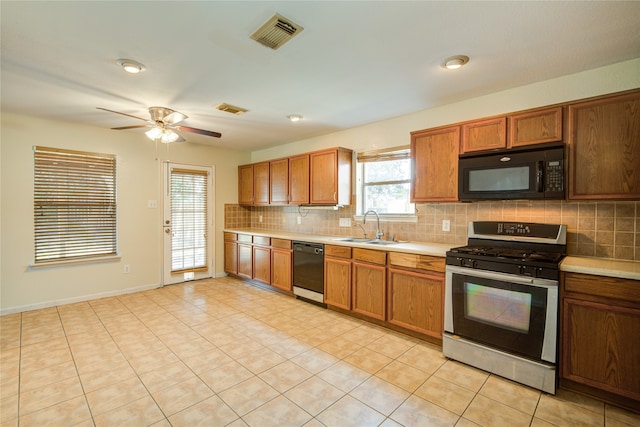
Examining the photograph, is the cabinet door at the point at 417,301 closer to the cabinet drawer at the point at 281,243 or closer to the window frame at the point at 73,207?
the cabinet drawer at the point at 281,243

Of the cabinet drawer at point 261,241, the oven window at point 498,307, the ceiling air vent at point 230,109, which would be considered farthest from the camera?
the cabinet drawer at point 261,241

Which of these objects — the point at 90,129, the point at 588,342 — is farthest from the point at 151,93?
the point at 588,342

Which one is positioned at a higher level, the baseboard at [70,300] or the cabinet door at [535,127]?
the cabinet door at [535,127]

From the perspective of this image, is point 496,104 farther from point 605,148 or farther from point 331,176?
point 331,176

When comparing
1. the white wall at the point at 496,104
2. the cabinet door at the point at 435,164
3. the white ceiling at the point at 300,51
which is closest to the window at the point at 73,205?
the white ceiling at the point at 300,51

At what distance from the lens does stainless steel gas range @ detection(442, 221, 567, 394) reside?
2086 mm

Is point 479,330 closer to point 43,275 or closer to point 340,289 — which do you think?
point 340,289

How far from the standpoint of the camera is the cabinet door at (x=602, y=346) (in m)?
1.87

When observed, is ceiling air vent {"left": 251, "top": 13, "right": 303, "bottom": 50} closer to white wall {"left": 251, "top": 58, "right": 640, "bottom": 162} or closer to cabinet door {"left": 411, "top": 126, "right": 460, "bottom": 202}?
cabinet door {"left": 411, "top": 126, "right": 460, "bottom": 202}

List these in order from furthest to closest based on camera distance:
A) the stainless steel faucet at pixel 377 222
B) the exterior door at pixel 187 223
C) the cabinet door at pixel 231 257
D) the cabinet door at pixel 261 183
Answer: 1. the cabinet door at pixel 231 257
2. the cabinet door at pixel 261 183
3. the exterior door at pixel 187 223
4. the stainless steel faucet at pixel 377 222

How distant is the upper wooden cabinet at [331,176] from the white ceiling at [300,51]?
0.80 meters

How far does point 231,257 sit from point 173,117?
8.84ft

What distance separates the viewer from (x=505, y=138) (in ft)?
8.48

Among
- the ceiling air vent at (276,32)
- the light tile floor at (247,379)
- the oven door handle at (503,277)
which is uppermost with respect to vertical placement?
the ceiling air vent at (276,32)
